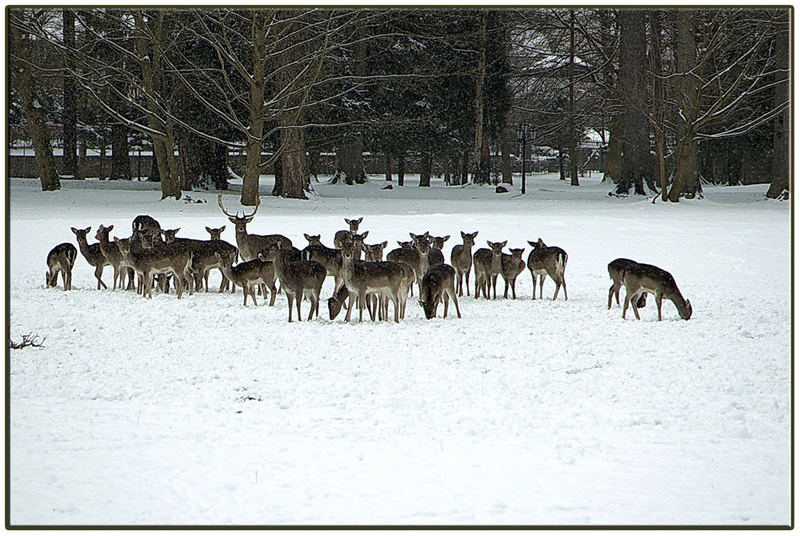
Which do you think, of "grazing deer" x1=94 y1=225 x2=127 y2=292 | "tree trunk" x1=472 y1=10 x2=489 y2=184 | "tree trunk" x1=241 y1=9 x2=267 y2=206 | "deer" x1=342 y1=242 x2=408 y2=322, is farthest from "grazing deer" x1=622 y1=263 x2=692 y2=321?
"tree trunk" x1=472 y1=10 x2=489 y2=184

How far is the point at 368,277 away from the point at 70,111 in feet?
85.0

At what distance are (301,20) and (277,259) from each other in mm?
17286

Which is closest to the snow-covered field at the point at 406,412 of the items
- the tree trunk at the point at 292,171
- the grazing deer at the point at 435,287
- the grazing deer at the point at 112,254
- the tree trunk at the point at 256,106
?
the grazing deer at the point at 435,287

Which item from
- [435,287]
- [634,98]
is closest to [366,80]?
[634,98]

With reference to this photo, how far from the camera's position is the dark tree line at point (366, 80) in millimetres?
24578

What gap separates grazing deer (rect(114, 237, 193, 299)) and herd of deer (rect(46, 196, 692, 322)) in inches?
0.5

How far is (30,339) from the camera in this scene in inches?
349

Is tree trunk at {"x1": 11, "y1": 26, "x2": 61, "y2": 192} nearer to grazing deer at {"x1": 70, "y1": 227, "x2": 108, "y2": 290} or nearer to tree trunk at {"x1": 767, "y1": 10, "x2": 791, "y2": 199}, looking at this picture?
grazing deer at {"x1": 70, "y1": 227, "x2": 108, "y2": 290}

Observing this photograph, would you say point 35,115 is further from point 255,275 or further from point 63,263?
point 255,275

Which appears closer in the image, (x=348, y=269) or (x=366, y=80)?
(x=348, y=269)

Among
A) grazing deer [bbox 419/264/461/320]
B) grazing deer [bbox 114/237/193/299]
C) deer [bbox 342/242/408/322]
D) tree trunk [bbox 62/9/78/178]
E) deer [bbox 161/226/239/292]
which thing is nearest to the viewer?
deer [bbox 342/242/408/322]

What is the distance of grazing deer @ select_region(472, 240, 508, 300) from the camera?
1195cm

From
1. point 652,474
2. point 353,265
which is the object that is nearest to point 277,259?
point 353,265

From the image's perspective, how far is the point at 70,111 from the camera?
1272 inches
